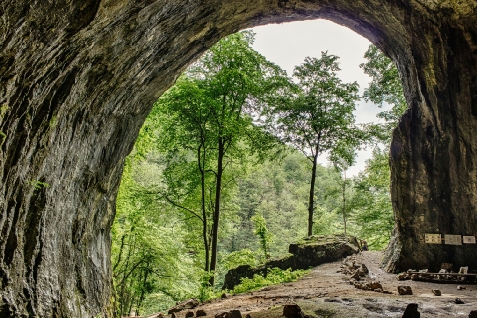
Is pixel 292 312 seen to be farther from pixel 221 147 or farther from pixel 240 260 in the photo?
→ pixel 221 147

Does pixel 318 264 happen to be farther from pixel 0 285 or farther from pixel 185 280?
pixel 0 285

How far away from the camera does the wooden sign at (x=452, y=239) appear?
884 centimetres

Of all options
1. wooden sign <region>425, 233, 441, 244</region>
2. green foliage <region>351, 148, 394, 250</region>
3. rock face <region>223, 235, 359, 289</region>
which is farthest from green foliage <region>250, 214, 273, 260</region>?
green foliage <region>351, 148, 394, 250</region>

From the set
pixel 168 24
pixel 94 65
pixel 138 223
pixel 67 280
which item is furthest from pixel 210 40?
pixel 138 223

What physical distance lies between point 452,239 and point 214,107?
1014cm

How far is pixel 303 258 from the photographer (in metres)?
13.0

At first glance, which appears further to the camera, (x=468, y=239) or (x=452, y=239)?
(x=452, y=239)

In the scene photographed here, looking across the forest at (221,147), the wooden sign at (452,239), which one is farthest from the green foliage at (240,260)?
the wooden sign at (452,239)

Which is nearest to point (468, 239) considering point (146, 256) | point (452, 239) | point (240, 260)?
point (452, 239)

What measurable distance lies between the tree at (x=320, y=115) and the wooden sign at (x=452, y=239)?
7772 millimetres

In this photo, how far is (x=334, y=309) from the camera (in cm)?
445

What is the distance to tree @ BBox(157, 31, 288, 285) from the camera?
1359 cm

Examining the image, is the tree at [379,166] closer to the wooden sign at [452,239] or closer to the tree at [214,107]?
the tree at [214,107]

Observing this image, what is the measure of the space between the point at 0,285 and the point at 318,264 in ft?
37.3
